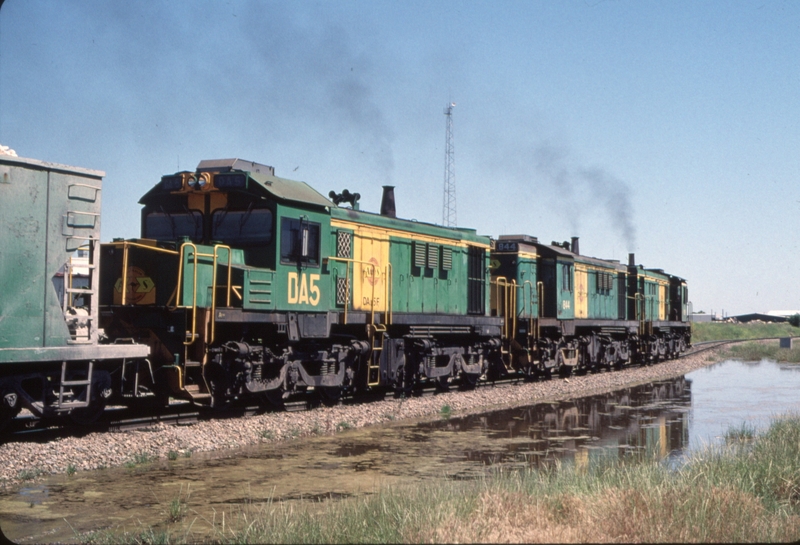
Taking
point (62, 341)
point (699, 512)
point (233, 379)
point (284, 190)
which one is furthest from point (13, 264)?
point (699, 512)

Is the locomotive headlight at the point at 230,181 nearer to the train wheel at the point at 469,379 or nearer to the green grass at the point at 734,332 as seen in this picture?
the train wheel at the point at 469,379

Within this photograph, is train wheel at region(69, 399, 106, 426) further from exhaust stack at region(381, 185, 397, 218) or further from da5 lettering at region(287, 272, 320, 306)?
exhaust stack at region(381, 185, 397, 218)

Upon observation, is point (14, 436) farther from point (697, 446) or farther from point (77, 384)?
point (697, 446)

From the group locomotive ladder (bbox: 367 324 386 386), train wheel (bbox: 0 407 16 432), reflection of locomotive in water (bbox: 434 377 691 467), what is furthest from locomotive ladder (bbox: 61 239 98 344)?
locomotive ladder (bbox: 367 324 386 386)

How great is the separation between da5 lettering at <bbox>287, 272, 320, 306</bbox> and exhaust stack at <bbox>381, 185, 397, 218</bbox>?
4097 millimetres

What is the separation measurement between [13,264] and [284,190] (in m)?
5.50

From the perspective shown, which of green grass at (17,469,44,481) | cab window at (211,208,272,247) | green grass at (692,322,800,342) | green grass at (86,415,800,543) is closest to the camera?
green grass at (86,415,800,543)

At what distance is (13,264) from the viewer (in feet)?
33.1

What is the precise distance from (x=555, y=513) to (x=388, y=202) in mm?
13039

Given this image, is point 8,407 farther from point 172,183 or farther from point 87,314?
point 172,183

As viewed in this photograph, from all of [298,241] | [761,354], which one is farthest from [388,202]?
[761,354]

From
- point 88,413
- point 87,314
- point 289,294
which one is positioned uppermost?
point 289,294

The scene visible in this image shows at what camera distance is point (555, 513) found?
267 inches

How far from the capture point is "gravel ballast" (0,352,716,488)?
9.95 m
